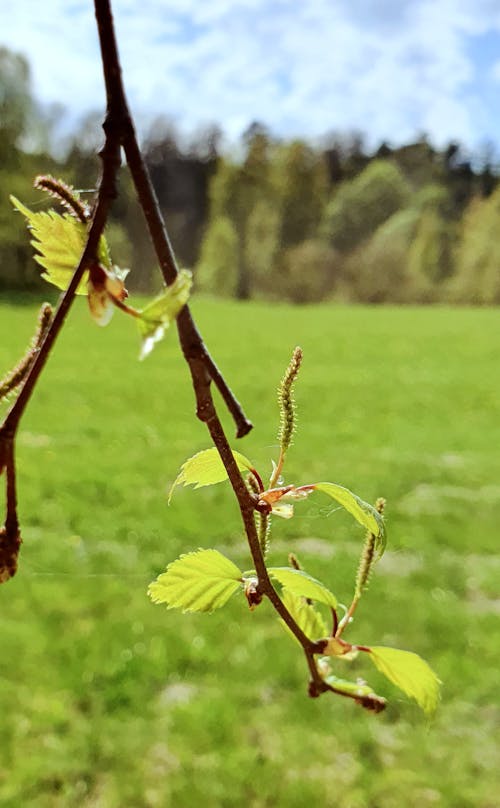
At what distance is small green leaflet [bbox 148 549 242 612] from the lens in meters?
0.27

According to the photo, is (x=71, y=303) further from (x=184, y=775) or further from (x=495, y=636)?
(x=495, y=636)

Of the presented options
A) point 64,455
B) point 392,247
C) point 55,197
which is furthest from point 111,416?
point 392,247

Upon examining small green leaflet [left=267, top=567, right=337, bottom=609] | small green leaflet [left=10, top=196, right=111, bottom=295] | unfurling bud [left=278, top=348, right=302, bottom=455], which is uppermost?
small green leaflet [left=10, top=196, right=111, bottom=295]

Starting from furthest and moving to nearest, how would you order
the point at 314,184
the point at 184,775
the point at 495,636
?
the point at 314,184, the point at 495,636, the point at 184,775

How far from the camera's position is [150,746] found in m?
1.91

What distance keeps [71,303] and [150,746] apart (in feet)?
6.38

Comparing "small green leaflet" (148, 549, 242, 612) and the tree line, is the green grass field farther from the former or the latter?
the tree line

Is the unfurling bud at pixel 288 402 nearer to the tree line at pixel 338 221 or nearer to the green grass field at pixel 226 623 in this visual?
the green grass field at pixel 226 623

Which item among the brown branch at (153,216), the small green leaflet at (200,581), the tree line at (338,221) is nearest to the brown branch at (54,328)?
the brown branch at (153,216)

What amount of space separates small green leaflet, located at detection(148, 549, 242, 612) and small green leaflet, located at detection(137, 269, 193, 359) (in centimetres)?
13

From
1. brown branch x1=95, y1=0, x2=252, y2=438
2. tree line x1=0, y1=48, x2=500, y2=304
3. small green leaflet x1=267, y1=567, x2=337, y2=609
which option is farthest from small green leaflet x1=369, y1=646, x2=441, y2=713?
tree line x1=0, y1=48, x2=500, y2=304

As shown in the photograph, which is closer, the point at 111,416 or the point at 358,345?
the point at 111,416

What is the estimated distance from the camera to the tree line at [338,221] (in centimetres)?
1055

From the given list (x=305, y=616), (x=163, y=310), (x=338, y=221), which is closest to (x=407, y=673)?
(x=305, y=616)
